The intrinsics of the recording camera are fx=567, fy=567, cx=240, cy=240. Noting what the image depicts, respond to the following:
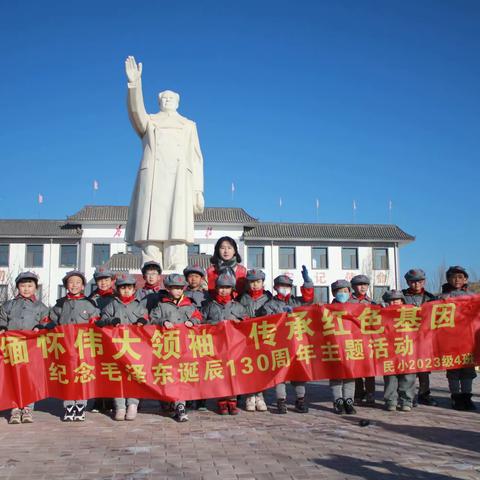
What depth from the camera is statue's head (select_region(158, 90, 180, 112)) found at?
977cm

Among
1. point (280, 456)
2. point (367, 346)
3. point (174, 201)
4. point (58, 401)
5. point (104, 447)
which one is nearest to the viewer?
point (280, 456)

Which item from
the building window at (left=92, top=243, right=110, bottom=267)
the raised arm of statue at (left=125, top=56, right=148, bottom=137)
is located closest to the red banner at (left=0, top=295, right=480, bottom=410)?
the raised arm of statue at (left=125, top=56, right=148, bottom=137)

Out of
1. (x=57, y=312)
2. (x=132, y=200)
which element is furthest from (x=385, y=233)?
(x=57, y=312)

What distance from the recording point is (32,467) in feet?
14.4

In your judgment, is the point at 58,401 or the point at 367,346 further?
the point at 58,401

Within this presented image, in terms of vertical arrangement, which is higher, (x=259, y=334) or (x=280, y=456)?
(x=259, y=334)

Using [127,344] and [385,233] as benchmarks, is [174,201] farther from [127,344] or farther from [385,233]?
[385,233]

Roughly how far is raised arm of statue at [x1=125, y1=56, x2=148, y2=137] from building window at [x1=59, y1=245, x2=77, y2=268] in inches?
1365

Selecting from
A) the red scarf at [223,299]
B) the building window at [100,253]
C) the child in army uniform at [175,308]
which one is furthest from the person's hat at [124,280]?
the building window at [100,253]

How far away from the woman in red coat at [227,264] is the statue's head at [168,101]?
3.06m

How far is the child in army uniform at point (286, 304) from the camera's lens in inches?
267

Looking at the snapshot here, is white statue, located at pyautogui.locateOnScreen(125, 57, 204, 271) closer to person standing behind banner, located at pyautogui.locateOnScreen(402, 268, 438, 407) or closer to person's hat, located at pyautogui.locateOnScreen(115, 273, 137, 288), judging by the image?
person's hat, located at pyautogui.locateOnScreen(115, 273, 137, 288)

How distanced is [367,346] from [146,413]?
279cm

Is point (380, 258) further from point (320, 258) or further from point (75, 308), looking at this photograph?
point (75, 308)
